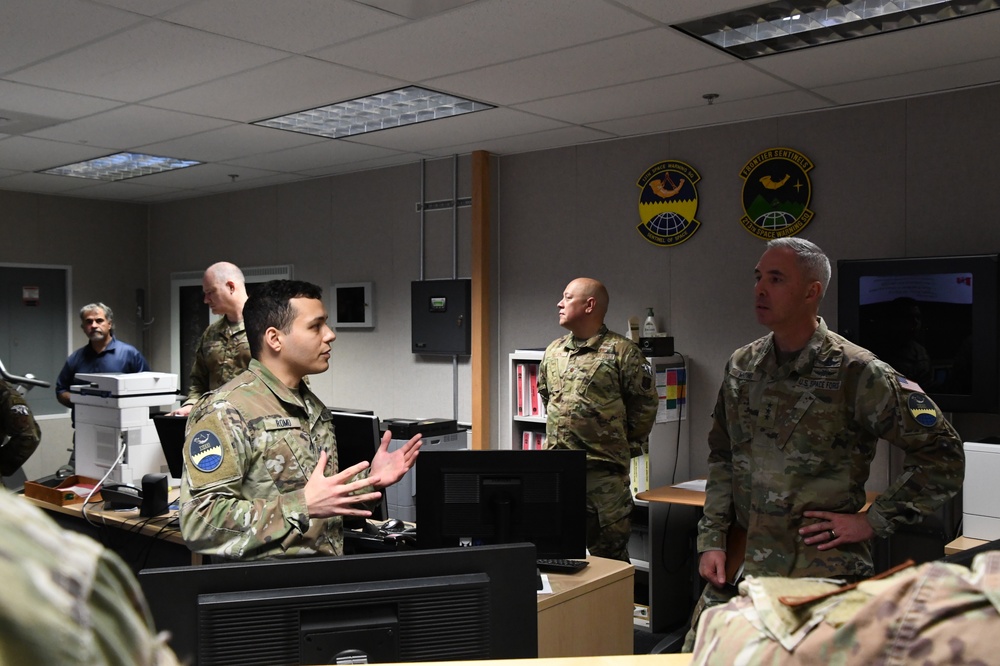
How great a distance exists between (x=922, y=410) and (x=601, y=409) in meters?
1.88

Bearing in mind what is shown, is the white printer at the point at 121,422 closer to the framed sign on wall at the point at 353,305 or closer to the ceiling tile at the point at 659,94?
the ceiling tile at the point at 659,94

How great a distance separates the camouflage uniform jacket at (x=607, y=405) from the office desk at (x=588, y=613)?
4.38ft

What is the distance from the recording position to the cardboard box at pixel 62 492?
3813 mm

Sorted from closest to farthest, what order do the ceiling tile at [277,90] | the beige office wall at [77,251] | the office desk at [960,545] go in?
the office desk at [960,545], the ceiling tile at [277,90], the beige office wall at [77,251]

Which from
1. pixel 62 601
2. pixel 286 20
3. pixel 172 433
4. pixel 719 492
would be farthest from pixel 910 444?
pixel 172 433

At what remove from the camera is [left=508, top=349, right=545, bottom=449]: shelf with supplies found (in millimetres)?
4984

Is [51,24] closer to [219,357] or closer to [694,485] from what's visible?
Result: [219,357]

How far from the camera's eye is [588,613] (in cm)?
245

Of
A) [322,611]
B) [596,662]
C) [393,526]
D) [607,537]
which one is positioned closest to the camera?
[596,662]

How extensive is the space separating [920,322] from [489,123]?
7.97 ft

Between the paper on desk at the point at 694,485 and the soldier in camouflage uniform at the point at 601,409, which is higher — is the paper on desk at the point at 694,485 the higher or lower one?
the lower one

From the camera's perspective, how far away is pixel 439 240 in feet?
19.5

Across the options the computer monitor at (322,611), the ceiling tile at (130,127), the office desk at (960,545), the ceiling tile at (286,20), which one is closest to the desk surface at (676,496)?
the office desk at (960,545)

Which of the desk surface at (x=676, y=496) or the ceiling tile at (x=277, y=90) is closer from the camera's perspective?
the ceiling tile at (x=277, y=90)
